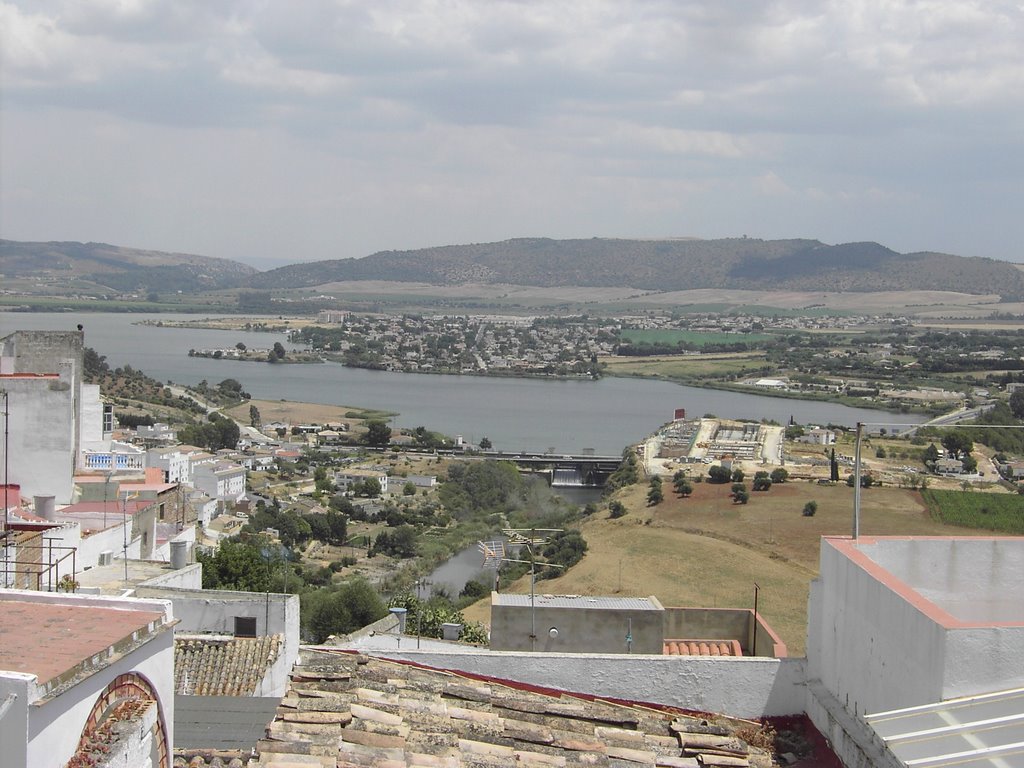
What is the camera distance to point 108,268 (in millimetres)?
134875

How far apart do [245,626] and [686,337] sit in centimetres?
7509

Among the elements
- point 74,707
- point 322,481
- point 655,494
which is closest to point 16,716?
point 74,707

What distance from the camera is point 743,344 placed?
239ft

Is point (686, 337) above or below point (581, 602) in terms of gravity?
below

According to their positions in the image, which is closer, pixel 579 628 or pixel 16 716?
pixel 16 716

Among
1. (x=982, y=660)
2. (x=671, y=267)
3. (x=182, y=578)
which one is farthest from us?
(x=671, y=267)

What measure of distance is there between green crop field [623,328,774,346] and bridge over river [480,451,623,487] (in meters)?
42.3

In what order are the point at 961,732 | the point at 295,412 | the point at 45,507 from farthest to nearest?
the point at 295,412 < the point at 45,507 < the point at 961,732

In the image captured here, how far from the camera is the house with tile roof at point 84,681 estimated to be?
215 cm

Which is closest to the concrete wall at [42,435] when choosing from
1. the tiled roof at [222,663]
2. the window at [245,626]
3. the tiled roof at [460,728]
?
the window at [245,626]

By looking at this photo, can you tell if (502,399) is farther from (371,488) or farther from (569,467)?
(371,488)

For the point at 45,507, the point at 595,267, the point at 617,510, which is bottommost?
the point at 617,510

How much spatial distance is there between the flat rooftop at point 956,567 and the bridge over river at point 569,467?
2653cm

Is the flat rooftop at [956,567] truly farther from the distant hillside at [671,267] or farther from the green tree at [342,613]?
the distant hillside at [671,267]
